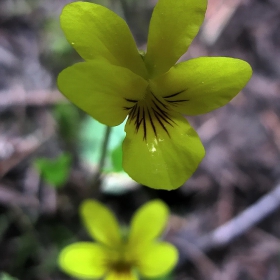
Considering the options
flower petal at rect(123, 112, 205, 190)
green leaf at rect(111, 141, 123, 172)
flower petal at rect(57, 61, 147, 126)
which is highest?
flower petal at rect(57, 61, 147, 126)

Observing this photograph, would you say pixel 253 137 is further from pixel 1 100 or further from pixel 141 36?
pixel 1 100

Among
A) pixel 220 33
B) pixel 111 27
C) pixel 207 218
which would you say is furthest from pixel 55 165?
pixel 220 33

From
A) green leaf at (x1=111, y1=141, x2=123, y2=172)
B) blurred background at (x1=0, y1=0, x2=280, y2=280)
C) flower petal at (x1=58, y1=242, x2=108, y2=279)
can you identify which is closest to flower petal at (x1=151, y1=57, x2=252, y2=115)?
green leaf at (x1=111, y1=141, x2=123, y2=172)

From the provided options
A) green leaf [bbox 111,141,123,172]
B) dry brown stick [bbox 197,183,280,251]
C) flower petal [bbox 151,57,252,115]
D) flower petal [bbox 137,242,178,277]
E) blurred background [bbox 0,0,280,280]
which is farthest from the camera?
dry brown stick [bbox 197,183,280,251]

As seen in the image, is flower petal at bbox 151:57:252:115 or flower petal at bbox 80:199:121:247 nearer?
flower petal at bbox 151:57:252:115

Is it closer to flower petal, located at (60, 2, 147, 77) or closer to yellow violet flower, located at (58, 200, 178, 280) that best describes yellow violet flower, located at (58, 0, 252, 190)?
flower petal, located at (60, 2, 147, 77)

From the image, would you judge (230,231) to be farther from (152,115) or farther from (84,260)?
(152,115)
